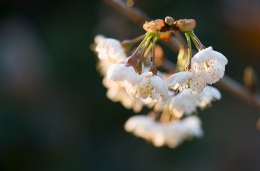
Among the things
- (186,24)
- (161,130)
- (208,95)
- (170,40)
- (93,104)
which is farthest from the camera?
(93,104)

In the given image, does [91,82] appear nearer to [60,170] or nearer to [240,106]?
[60,170]

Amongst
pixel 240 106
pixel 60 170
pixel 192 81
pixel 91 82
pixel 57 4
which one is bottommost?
pixel 60 170

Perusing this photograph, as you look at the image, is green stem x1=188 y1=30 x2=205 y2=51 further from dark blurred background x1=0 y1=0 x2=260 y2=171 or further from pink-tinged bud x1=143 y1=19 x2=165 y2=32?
dark blurred background x1=0 y1=0 x2=260 y2=171

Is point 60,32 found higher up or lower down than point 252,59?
higher up

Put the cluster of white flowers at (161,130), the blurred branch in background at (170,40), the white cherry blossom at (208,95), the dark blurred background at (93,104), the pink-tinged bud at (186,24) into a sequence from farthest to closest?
the dark blurred background at (93,104)
the cluster of white flowers at (161,130)
the blurred branch in background at (170,40)
the white cherry blossom at (208,95)
the pink-tinged bud at (186,24)

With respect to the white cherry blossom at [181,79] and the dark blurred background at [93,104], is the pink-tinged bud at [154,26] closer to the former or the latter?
the white cherry blossom at [181,79]

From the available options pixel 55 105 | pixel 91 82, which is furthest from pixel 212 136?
pixel 55 105

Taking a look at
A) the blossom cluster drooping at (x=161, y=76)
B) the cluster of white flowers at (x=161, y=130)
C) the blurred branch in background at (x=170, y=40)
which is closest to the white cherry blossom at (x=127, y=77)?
the blossom cluster drooping at (x=161, y=76)

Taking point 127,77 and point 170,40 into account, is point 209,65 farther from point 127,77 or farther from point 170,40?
point 170,40

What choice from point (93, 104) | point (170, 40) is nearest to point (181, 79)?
point (170, 40)
